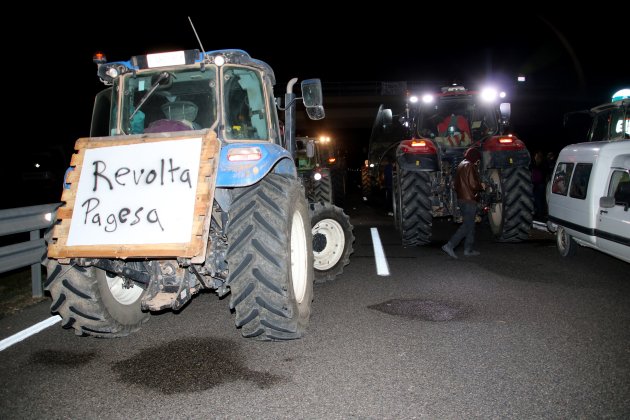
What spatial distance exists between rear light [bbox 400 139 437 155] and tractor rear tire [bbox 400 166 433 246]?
0.38m

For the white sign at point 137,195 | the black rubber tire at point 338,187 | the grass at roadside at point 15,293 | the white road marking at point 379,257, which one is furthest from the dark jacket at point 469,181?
the black rubber tire at point 338,187

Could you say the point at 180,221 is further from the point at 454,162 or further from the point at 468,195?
the point at 454,162

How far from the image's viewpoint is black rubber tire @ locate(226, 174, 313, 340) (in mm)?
3600

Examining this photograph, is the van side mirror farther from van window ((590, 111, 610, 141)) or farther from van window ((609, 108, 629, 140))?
van window ((590, 111, 610, 141))

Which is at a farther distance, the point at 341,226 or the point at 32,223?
the point at 341,226

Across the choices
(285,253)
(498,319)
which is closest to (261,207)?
(285,253)

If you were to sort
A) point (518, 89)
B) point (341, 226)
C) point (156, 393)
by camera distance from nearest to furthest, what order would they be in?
point (156, 393) → point (341, 226) → point (518, 89)

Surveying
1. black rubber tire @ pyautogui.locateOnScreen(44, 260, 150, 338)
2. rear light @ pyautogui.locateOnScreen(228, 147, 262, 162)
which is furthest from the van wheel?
black rubber tire @ pyautogui.locateOnScreen(44, 260, 150, 338)

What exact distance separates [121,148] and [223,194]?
876 mm

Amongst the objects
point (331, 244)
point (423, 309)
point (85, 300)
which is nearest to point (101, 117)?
point (85, 300)

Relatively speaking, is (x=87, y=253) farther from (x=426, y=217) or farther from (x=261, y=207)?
(x=426, y=217)

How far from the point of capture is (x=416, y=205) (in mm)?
8484

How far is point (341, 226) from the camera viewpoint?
6332 millimetres

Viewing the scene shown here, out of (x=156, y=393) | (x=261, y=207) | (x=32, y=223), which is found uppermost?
(x=261, y=207)
